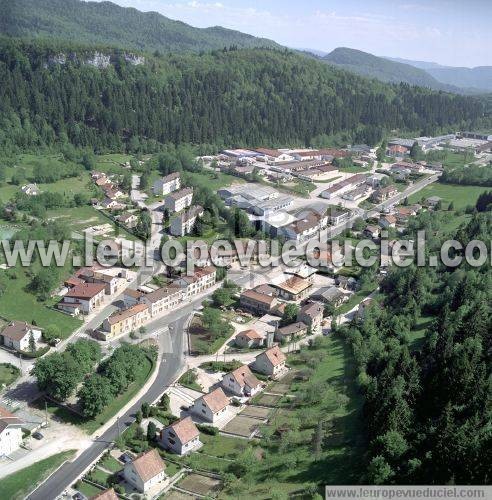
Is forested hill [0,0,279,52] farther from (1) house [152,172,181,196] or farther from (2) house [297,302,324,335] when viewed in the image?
(2) house [297,302,324,335]

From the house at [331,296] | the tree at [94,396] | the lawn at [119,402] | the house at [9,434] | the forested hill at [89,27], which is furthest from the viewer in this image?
the forested hill at [89,27]

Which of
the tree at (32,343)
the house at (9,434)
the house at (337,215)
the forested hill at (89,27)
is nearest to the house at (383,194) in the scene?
the house at (337,215)

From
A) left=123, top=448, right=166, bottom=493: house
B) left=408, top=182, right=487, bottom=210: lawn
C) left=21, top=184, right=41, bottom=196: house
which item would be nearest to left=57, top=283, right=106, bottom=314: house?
left=123, top=448, right=166, bottom=493: house

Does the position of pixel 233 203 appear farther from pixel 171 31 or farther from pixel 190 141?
pixel 171 31

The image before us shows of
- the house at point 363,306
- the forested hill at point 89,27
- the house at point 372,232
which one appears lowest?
the house at point 363,306

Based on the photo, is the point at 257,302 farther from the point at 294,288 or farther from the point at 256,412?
the point at 256,412

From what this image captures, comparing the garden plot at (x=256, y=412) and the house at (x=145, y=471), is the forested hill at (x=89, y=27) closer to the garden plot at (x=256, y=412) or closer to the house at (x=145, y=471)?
the garden plot at (x=256, y=412)

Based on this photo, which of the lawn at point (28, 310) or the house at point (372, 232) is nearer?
the lawn at point (28, 310)
